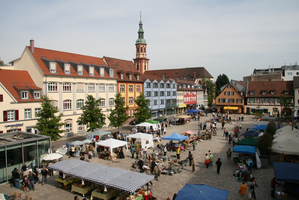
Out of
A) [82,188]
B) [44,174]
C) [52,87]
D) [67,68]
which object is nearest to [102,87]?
[67,68]

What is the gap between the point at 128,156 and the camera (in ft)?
77.4

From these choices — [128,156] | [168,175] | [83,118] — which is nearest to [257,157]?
[168,175]

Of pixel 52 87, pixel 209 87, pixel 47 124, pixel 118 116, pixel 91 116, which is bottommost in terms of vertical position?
pixel 118 116

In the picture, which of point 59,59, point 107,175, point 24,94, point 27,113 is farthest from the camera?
point 59,59

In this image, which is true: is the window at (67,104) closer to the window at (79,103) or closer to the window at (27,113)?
the window at (79,103)

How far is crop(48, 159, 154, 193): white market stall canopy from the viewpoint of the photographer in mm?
12086

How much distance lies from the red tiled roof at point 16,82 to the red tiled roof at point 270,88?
5467 cm

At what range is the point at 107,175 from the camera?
13164mm

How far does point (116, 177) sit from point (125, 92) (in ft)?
117

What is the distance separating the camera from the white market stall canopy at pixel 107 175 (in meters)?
12.1

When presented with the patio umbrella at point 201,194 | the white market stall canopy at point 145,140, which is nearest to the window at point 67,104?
the white market stall canopy at point 145,140

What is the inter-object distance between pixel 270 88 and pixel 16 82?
5966 centimetres

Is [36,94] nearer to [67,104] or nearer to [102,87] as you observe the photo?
[67,104]

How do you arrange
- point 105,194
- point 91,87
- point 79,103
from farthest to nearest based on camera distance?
1. point 91,87
2. point 79,103
3. point 105,194
